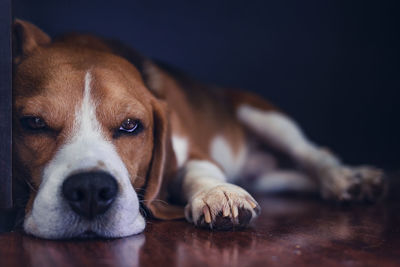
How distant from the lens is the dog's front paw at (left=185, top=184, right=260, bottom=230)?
2105 mm

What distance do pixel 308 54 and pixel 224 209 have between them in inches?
113

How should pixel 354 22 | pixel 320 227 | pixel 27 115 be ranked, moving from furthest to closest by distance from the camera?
pixel 354 22
pixel 320 227
pixel 27 115

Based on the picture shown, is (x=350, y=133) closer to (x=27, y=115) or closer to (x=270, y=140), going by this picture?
(x=270, y=140)

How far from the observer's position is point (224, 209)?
6.88 ft

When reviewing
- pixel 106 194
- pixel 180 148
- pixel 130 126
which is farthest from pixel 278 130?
pixel 106 194

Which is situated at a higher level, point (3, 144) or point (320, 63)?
point (320, 63)

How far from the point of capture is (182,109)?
3248mm

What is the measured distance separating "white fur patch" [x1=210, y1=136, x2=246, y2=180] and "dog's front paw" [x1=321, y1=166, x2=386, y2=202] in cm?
82

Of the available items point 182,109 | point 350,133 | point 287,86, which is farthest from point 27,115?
point 350,133

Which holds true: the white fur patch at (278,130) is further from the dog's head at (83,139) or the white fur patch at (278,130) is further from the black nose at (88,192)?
the black nose at (88,192)

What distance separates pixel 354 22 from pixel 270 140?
4.61 feet

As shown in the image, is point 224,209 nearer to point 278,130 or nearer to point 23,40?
point 23,40

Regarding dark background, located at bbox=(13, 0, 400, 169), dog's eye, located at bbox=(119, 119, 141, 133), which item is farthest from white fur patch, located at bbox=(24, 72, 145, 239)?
dark background, located at bbox=(13, 0, 400, 169)

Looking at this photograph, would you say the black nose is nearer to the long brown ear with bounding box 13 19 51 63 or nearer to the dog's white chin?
the dog's white chin
